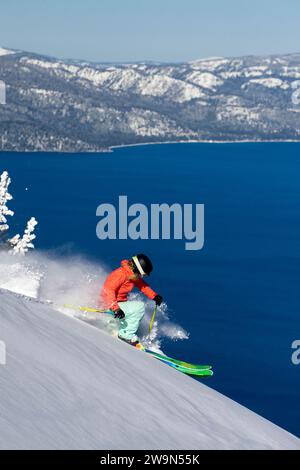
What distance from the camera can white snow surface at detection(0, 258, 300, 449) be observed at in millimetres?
9844

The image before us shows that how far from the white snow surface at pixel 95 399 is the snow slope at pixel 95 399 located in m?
0.02

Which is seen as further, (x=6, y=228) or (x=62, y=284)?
(x=6, y=228)

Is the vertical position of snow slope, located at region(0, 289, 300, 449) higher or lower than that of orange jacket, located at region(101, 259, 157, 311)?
lower

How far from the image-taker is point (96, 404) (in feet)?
37.2

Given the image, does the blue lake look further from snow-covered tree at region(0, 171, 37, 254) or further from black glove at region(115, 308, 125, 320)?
black glove at region(115, 308, 125, 320)

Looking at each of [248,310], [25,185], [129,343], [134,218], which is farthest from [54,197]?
[129,343]

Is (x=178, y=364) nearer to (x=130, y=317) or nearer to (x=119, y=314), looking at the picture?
(x=130, y=317)

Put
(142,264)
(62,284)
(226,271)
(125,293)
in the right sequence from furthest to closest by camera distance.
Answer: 1. (226,271)
2. (62,284)
3. (125,293)
4. (142,264)

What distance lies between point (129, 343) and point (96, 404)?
19.7ft

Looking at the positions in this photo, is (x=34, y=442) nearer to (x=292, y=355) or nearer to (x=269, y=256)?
(x=292, y=355)

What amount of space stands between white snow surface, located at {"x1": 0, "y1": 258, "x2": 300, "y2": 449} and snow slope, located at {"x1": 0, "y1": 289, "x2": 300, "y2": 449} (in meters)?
0.02

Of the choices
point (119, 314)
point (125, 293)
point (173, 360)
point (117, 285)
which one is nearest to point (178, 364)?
point (173, 360)

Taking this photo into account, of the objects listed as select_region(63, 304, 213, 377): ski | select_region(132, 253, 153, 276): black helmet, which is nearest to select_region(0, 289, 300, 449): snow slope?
select_region(132, 253, 153, 276): black helmet

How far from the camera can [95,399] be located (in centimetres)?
1155
